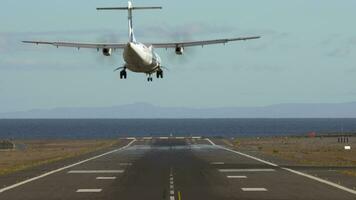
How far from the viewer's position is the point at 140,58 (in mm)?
51406

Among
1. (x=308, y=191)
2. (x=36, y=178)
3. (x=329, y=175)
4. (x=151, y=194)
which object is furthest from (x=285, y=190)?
→ (x=36, y=178)

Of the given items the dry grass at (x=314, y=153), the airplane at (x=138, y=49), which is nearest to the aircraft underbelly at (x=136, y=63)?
the airplane at (x=138, y=49)

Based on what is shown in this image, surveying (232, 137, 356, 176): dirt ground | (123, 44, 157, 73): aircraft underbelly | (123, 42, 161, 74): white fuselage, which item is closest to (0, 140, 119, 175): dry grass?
(123, 44, 157, 73): aircraft underbelly

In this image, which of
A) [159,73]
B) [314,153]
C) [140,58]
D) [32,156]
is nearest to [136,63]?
[140,58]

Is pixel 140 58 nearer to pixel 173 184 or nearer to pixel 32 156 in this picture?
pixel 173 184

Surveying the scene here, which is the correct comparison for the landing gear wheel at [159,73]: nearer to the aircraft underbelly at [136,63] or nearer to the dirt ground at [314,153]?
the aircraft underbelly at [136,63]

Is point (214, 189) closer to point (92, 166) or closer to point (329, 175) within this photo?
point (329, 175)

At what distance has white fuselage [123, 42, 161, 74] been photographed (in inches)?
→ 1972

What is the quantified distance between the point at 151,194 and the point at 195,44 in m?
30.3

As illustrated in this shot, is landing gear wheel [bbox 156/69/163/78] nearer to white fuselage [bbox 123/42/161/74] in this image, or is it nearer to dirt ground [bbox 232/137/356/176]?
white fuselage [bbox 123/42/161/74]

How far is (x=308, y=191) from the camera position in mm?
34688

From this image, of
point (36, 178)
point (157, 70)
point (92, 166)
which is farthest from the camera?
point (157, 70)

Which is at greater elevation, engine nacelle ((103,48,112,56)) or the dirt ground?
engine nacelle ((103,48,112,56))

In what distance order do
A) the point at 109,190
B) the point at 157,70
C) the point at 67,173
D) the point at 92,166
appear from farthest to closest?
the point at 157,70, the point at 92,166, the point at 67,173, the point at 109,190
